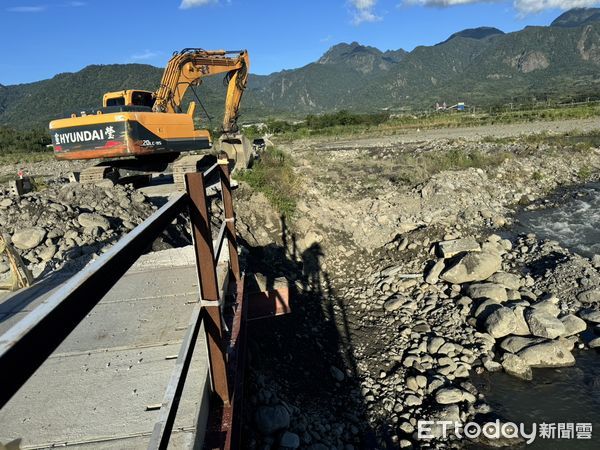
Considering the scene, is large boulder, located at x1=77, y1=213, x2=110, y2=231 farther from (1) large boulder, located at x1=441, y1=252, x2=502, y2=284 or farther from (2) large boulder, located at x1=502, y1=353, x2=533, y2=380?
(2) large boulder, located at x1=502, y1=353, x2=533, y2=380

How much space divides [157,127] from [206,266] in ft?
28.9

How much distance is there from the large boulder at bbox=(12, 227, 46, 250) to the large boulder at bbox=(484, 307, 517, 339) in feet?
24.4


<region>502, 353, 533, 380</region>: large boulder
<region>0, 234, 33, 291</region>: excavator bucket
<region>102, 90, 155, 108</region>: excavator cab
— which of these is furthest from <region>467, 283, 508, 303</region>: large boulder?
<region>102, 90, 155, 108</region>: excavator cab

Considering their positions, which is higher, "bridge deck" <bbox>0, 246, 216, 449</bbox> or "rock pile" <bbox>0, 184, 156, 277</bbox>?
"rock pile" <bbox>0, 184, 156, 277</bbox>

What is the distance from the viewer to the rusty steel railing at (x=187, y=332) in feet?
2.92

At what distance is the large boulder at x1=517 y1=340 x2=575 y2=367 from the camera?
6188 millimetres

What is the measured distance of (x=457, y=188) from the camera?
13.1 m

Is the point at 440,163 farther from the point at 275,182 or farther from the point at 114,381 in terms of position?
the point at 114,381

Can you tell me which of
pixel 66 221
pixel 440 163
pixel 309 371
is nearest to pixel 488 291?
pixel 309 371

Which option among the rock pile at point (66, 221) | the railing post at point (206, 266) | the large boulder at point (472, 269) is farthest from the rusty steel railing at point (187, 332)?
the large boulder at point (472, 269)

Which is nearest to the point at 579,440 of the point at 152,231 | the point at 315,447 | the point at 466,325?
the point at 466,325

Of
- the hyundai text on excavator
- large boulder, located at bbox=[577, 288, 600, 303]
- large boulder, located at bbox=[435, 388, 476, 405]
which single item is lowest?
large boulder, located at bbox=[435, 388, 476, 405]

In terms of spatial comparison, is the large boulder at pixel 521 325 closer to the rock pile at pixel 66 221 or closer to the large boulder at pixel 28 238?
the rock pile at pixel 66 221

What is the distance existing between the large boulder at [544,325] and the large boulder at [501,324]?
0.89 feet
